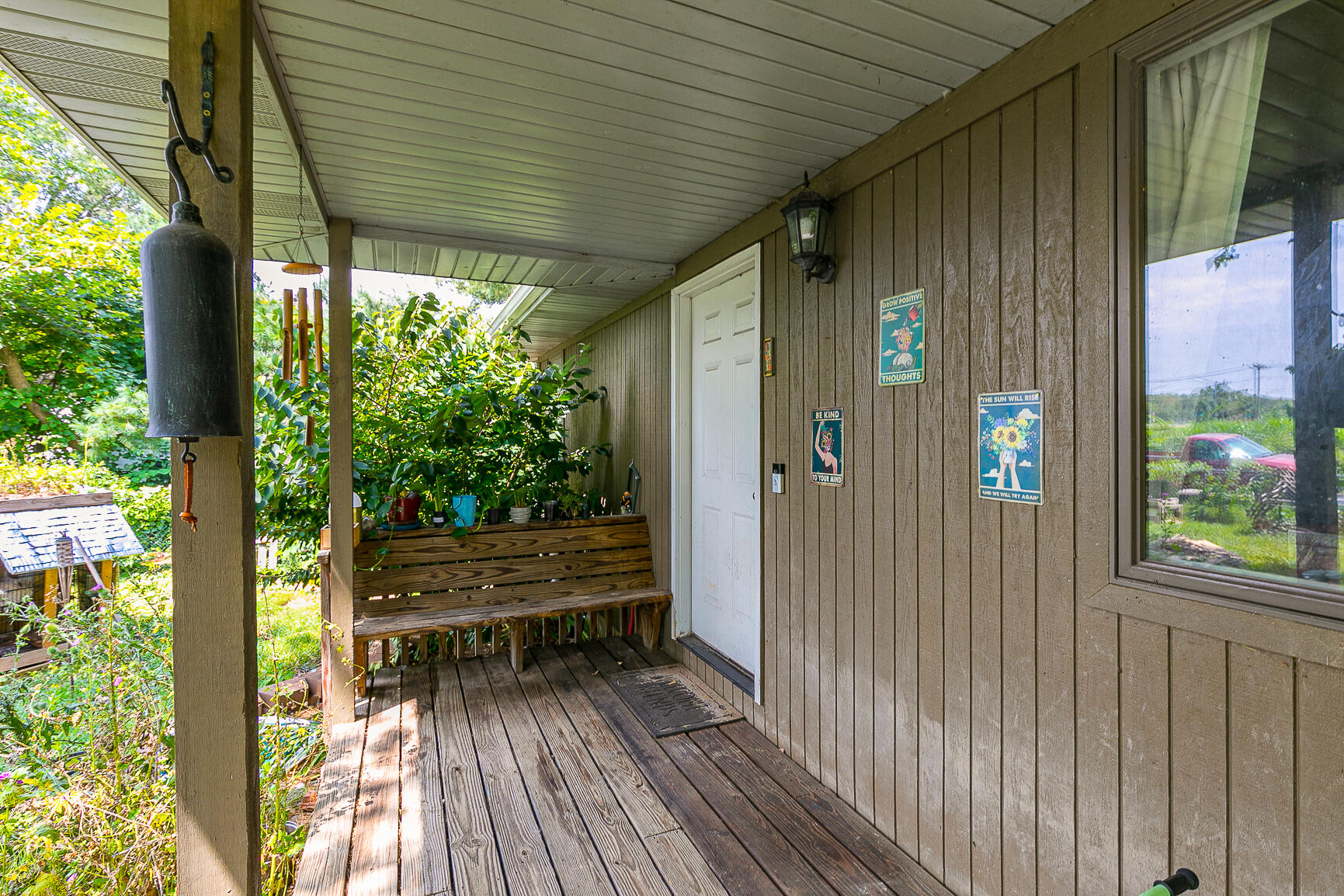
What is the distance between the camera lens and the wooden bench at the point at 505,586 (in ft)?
10.5

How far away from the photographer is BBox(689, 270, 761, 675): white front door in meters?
2.95

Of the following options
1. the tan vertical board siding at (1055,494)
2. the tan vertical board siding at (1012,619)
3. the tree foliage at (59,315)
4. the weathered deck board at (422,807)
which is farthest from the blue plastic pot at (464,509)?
the tree foliage at (59,315)

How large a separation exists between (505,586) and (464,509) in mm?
527

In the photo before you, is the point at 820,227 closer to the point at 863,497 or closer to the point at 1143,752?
the point at 863,497

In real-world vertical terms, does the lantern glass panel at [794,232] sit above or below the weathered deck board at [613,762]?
above

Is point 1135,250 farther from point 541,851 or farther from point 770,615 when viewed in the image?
point 541,851

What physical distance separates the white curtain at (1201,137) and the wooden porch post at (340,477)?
2998 mm

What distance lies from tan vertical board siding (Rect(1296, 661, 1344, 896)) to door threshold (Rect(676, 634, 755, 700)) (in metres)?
1.91

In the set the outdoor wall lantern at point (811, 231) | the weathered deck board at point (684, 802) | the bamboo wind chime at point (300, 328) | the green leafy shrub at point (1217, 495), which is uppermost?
the outdoor wall lantern at point (811, 231)

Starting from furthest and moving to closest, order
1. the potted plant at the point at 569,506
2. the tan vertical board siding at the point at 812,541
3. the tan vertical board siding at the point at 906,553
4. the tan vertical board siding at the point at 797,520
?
the potted plant at the point at 569,506 → the tan vertical board siding at the point at 797,520 → the tan vertical board siding at the point at 812,541 → the tan vertical board siding at the point at 906,553

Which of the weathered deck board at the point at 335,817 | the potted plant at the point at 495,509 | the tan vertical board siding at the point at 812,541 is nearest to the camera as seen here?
the weathered deck board at the point at 335,817

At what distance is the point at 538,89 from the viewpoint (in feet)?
5.69

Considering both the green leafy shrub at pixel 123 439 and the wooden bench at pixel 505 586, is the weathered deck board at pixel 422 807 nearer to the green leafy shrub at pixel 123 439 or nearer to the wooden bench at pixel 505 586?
the wooden bench at pixel 505 586

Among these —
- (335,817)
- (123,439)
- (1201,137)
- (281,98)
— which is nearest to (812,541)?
(1201,137)
